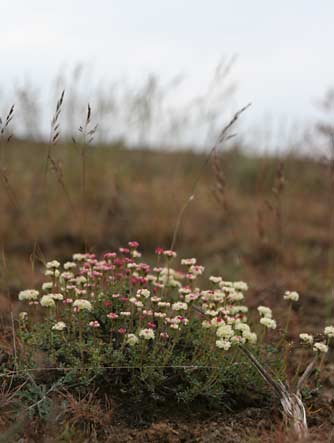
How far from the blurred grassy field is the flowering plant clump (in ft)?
6.34

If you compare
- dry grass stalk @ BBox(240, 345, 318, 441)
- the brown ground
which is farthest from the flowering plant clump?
the brown ground

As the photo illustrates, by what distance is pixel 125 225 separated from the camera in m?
6.45

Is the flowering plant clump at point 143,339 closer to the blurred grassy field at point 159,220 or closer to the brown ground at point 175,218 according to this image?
the brown ground at point 175,218

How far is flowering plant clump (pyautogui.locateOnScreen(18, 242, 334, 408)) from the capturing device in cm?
241

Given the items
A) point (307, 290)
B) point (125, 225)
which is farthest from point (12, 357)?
point (125, 225)

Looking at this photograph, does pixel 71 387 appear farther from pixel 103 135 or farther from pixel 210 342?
pixel 103 135

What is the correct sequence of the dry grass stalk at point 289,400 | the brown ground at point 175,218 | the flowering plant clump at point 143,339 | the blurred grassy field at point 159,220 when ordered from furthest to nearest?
the blurred grassy field at point 159,220 → the brown ground at point 175,218 → the flowering plant clump at point 143,339 → the dry grass stalk at point 289,400

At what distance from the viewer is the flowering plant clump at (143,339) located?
2.41 m

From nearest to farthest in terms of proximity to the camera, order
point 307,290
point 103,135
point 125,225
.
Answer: point 307,290 < point 125,225 < point 103,135

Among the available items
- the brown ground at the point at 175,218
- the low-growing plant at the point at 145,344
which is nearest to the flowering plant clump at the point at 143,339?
the low-growing plant at the point at 145,344

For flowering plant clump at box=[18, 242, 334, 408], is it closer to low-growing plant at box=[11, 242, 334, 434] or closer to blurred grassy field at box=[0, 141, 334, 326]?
low-growing plant at box=[11, 242, 334, 434]

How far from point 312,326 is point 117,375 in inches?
78.7

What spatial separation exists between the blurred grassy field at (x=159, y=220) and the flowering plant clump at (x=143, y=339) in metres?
1.93

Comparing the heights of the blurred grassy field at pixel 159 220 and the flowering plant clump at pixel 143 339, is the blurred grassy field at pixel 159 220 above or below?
below
